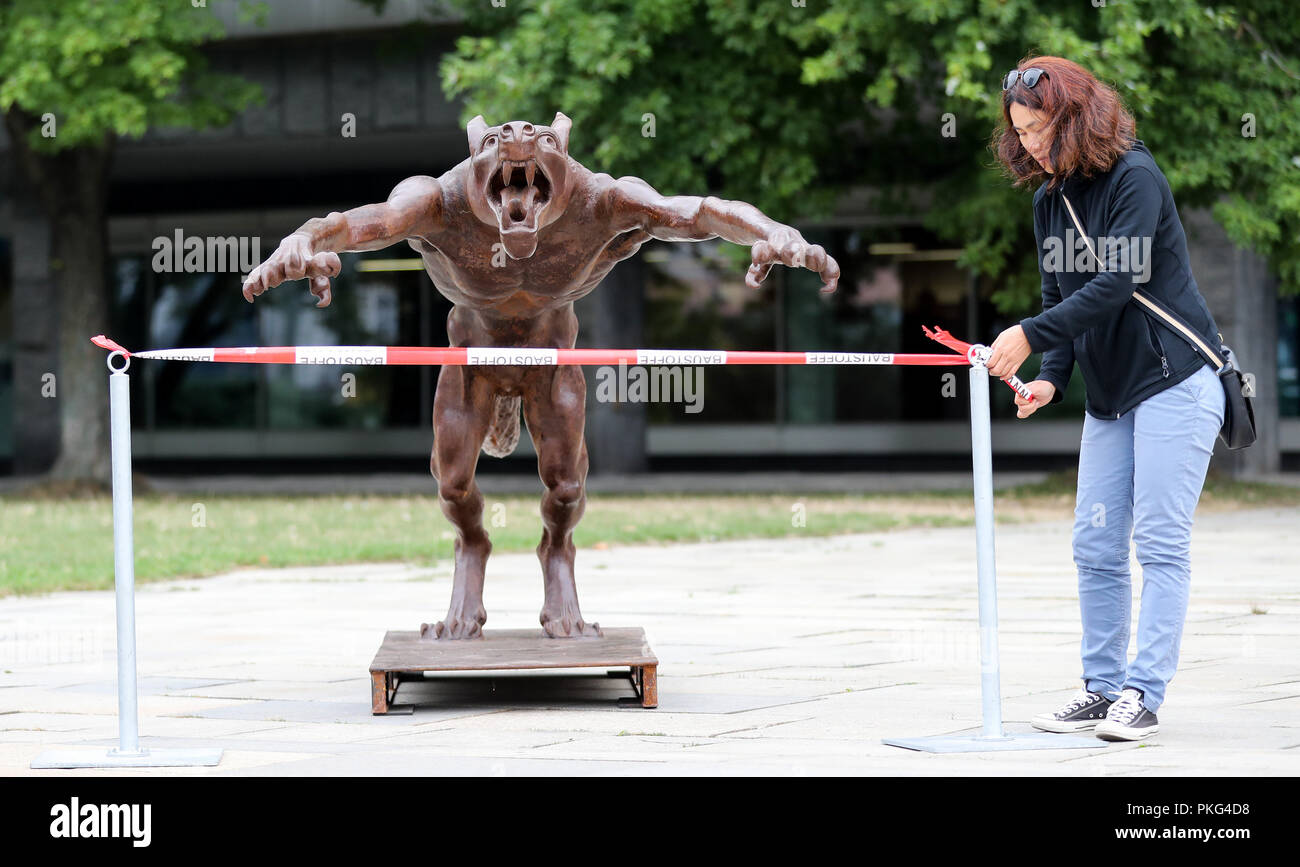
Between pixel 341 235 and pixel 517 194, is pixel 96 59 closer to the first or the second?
pixel 341 235

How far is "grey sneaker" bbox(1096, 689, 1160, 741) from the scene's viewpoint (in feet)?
16.7

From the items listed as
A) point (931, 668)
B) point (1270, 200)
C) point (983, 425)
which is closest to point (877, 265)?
point (1270, 200)

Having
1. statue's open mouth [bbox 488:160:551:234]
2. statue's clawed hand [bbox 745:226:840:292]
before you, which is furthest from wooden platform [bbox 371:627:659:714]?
statue's open mouth [bbox 488:160:551:234]

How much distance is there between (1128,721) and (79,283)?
17.4 metres

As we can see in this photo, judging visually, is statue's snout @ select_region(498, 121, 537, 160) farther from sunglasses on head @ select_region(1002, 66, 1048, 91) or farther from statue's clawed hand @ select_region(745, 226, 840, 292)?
sunglasses on head @ select_region(1002, 66, 1048, 91)

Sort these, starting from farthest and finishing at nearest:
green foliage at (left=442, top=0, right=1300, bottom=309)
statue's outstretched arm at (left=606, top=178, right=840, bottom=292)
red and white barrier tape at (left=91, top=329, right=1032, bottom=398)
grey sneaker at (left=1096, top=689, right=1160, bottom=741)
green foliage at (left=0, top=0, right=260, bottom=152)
→ green foliage at (left=0, top=0, right=260, bottom=152) < green foliage at (left=442, top=0, right=1300, bottom=309) < statue's outstretched arm at (left=606, top=178, right=840, bottom=292) < red and white barrier tape at (left=91, top=329, right=1032, bottom=398) < grey sneaker at (left=1096, top=689, right=1160, bottom=741)

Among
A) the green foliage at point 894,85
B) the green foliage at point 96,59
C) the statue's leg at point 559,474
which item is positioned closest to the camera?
the statue's leg at point 559,474

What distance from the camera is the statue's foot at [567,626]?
6523 mm

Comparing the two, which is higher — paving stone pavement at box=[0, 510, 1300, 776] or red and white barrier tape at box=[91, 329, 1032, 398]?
red and white barrier tape at box=[91, 329, 1032, 398]

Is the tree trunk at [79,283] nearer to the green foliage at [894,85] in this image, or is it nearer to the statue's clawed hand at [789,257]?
the green foliage at [894,85]

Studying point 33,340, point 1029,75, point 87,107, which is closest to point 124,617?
point 1029,75

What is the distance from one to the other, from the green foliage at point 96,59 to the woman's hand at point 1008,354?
Result: 13.9 m

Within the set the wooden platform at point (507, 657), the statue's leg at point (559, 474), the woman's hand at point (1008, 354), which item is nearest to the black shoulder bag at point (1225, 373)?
the woman's hand at point (1008, 354)

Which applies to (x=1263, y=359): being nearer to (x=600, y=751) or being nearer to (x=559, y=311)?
(x=559, y=311)
